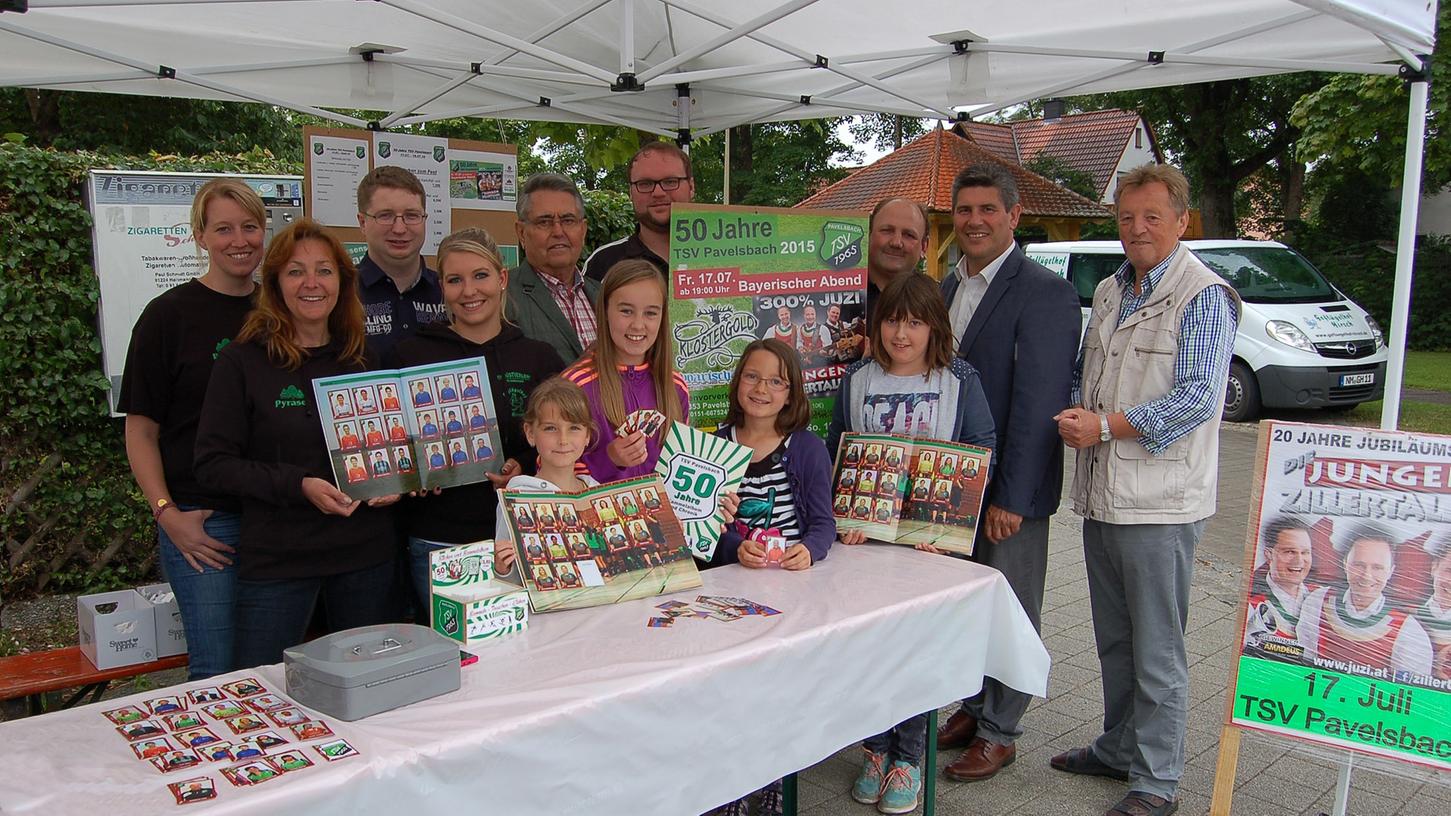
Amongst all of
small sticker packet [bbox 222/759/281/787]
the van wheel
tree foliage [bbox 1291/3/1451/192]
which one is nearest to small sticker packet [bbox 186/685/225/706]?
small sticker packet [bbox 222/759/281/787]

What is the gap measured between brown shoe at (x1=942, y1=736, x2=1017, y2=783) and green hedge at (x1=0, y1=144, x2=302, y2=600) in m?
4.65

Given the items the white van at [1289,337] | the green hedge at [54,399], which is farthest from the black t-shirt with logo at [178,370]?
the white van at [1289,337]

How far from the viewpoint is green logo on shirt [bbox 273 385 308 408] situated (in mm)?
2689

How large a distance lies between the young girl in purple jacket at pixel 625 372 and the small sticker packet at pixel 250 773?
1352mm

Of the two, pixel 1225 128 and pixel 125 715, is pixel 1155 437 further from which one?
pixel 1225 128

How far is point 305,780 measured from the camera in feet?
5.39

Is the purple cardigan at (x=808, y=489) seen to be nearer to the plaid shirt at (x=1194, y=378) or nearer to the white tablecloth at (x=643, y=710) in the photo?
the white tablecloth at (x=643, y=710)

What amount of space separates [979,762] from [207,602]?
2.59m

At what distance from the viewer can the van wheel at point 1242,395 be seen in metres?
10.9

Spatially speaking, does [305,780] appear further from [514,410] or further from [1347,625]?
[1347,625]

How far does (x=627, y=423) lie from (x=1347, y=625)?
212 centimetres

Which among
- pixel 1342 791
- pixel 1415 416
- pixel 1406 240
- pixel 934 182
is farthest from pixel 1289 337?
pixel 1342 791

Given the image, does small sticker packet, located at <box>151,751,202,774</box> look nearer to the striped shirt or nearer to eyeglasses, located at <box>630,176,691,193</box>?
the striped shirt

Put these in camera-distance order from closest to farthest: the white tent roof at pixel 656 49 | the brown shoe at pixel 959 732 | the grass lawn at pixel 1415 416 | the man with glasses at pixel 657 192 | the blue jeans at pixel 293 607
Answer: the blue jeans at pixel 293 607 < the brown shoe at pixel 959 732 < the white tent roof at pixel 656 49 < the man with glasses at pixel 657 192 < the grass lawn at pixel 1415 416
